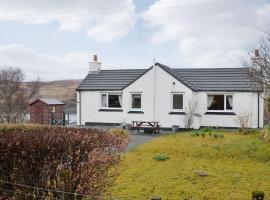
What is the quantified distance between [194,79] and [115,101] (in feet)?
22.3

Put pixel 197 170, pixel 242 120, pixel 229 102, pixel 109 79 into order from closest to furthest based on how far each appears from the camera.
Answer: pixel 197 170, pixel 242 120, pixel 229 102, pixel 109 79

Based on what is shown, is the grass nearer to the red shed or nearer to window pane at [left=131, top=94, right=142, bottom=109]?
window pane at [left=131, top=94, right=142, bottom=109]

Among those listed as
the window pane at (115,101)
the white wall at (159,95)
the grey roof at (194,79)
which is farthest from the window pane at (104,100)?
the white wall at (159,95)

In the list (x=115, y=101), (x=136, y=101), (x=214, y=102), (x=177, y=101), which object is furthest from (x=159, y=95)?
(x=115, y=101)

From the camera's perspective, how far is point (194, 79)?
30.0 m

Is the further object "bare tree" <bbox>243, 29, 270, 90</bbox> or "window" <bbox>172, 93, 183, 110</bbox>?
"window" <bbox>172, 93, 183, 110</bbox>

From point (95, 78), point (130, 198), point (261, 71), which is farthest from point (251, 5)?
point (95, 78)

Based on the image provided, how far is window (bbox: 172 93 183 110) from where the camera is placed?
1101 inches

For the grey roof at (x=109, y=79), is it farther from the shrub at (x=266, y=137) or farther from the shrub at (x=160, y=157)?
the shrub at (x=160, y=157)

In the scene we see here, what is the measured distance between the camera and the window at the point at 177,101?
27953 mm

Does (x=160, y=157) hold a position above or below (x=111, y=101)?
below

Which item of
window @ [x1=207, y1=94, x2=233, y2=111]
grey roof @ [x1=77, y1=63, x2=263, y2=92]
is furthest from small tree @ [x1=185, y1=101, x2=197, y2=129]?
window @ [x1=207, y1=94, x2=233, y2=111]

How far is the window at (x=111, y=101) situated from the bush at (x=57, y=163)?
905 inches

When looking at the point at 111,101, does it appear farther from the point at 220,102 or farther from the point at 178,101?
the point at 220,102
